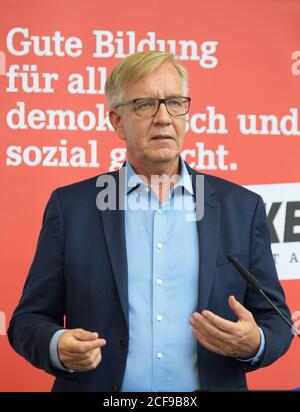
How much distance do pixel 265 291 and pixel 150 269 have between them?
0.33m

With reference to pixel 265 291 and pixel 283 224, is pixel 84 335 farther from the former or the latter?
pixel 283 224

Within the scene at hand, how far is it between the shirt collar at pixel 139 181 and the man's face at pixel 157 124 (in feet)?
0.25

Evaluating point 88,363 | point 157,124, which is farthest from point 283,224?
point 88,363

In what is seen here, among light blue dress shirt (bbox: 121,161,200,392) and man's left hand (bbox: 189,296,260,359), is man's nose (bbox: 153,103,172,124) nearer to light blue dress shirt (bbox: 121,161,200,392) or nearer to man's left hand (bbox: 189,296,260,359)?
light blue dress shirt (bbox: 121,161,200,392)

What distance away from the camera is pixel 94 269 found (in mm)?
1859

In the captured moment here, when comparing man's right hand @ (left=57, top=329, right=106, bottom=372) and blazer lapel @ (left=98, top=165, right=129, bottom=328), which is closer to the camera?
man's right hand @ (left=57, top=329, right=106, bottom=372)

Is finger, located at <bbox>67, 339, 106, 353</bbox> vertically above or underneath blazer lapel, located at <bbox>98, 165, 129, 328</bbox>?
underneath

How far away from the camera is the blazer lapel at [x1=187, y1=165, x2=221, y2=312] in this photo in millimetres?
1808

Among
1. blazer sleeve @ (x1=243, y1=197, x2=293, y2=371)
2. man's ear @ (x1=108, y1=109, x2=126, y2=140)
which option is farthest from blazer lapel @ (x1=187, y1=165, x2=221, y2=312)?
man's ear @ (x1=108, y1=109, x2=126, y2=140)

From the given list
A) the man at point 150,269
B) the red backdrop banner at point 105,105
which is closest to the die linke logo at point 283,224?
the red backdrop banner at point 105,105

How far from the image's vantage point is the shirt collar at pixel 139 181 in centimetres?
201

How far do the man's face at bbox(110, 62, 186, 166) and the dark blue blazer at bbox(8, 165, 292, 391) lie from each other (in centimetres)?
18

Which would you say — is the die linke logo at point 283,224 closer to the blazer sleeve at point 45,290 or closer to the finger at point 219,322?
the blazer sleeve at point 45,290

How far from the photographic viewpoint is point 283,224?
3.11m
